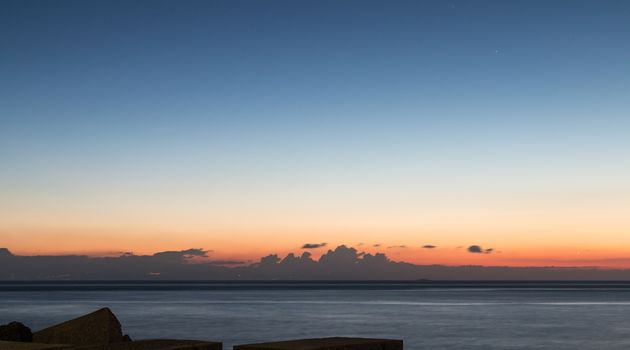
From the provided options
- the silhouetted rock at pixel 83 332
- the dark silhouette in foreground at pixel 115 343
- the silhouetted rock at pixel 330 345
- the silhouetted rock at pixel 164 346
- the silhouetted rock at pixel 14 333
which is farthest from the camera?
the silhouetted rock at pixel 14 333

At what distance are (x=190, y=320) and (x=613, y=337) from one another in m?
29.0

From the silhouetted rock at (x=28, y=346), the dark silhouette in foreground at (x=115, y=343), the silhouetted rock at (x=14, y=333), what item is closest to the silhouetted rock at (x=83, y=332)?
the dark silhouette in foreground at (x=115, y=343)

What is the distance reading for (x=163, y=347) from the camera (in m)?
10.6

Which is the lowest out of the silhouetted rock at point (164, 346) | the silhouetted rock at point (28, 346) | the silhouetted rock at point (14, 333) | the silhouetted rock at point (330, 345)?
the silhouetted rock at point (14, 333)

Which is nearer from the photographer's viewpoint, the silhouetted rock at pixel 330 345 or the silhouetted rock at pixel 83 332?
the silhouetted rock at pixel 330 345

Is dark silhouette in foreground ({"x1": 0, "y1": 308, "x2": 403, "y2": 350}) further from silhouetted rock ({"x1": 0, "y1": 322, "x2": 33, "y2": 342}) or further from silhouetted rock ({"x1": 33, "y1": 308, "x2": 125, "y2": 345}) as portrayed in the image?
silhouetted rock ({"x1": 0, "y1": 322, "x2": 33, "y2": 342})

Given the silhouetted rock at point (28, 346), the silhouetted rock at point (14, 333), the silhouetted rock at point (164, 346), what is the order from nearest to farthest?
the silhouetted rock at point (164, 346) → the silhouetted rock at point (28, 346) → the silhouetted rock at point (14, 333)

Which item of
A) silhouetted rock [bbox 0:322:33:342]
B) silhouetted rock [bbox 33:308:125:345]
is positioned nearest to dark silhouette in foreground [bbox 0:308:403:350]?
silhouetted rock [bbox 33:308:125:345]

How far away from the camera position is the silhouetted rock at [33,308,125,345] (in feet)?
53.4

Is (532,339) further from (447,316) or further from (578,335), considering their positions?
(447,316)

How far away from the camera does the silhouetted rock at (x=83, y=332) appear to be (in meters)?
16.3

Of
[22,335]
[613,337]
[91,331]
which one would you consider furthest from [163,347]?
[613,337]

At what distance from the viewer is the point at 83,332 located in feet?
54.5

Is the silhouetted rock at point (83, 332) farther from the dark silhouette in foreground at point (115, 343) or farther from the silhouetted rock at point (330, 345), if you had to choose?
the silhouetted rock at point (330, 345)
